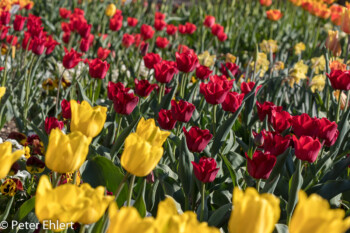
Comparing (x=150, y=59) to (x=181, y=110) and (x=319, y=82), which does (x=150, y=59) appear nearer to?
(x=181, y=110)

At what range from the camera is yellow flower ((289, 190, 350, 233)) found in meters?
0.75

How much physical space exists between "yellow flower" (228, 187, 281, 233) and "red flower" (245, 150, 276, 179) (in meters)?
0.66

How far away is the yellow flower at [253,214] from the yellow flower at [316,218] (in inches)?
1.5

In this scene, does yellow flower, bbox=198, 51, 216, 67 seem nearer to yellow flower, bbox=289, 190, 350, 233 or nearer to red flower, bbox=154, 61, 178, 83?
red flower, bbox=154, 61, 178, 83

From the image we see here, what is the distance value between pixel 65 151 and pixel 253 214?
0.42m

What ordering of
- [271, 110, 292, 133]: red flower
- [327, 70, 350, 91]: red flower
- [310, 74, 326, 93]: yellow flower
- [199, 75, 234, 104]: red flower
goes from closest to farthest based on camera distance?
[271, 110, 292, 133]: red flower → [199, 75, 234, 104]: red flower → [327, 70, 350, 91]: red flower → [310, 74, 326, 93]: yellow flower

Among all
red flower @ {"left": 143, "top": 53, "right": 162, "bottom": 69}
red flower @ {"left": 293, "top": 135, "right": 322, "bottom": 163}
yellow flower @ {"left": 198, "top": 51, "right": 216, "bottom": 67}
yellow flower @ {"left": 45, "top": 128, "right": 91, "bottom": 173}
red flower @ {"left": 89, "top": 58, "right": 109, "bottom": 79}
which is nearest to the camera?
yellow flower @ {"left": 45, "top": 128, "right": 91, "bottom": 173}

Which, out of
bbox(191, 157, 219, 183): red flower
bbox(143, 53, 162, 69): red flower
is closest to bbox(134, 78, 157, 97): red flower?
bbox(143, 53, 162, 69): red flower

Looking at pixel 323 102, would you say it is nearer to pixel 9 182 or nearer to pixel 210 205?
pixel 210 205

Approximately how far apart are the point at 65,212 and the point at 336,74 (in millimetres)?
1613

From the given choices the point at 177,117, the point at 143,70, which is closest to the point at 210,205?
the point at 177,117

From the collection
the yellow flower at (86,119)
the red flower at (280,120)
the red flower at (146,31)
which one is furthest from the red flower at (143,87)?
the red flower at (146,31)

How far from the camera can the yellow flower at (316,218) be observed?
750mm

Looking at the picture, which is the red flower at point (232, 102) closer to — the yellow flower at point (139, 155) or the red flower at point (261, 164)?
the red flower at point (261, 164)
